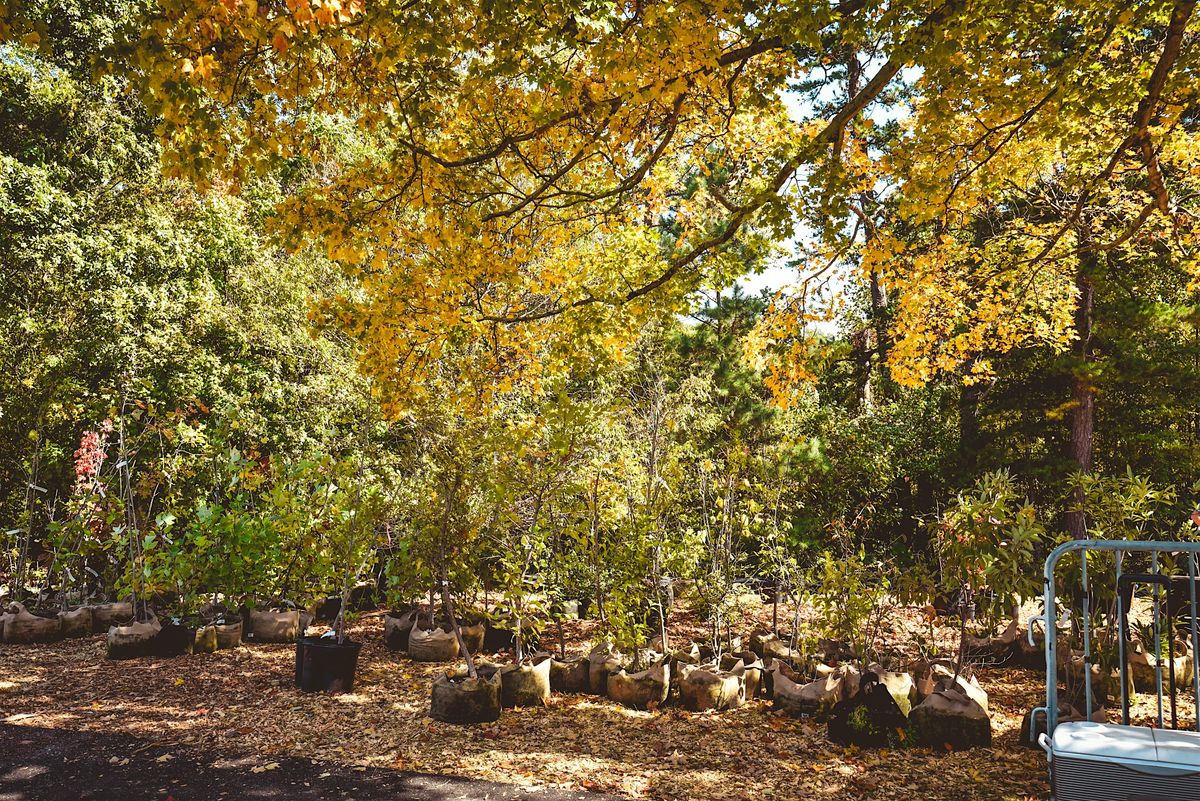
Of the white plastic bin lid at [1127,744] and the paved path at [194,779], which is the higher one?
A: the white plastic bin lid at [1127,744]

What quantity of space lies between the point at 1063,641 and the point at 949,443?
4.52 meters

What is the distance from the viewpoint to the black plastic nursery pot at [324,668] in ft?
16.1

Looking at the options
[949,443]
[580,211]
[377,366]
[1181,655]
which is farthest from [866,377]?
[377,366]

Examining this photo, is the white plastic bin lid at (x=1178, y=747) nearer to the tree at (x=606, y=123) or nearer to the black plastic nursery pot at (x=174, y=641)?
the tree at (x=606, y=123)

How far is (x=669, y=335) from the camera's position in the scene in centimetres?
941

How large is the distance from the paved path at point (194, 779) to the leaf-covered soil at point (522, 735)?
0.10 metres

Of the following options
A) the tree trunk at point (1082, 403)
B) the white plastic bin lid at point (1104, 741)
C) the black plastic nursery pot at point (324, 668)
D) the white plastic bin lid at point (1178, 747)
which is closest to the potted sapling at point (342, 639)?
the black plastic nursery pot at point (324, 668)

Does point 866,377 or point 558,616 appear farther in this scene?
point 866,377

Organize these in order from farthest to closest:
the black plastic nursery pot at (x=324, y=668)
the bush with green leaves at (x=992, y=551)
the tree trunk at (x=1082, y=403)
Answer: the tree trunk at (x=1082, y=403) < the black plastic nursery pot at (x=324, y=668) < the bush with green leaves at (x=992, y=551)

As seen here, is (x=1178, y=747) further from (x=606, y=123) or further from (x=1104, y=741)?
(x=606, y=123)

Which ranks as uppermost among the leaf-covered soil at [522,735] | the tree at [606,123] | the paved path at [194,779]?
the tree at [606,123]

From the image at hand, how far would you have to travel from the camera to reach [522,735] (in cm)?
414

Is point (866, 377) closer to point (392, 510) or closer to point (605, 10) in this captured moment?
point (392, 510)

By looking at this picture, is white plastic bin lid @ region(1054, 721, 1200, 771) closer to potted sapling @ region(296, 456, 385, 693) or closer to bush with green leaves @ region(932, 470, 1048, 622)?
bush with green leaves @ region(932, 470, 1048, 622)
